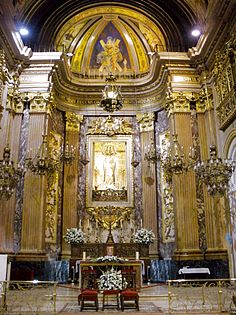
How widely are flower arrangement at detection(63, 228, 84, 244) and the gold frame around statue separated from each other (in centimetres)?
183

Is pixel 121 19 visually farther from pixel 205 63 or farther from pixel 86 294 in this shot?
pixel 86 294

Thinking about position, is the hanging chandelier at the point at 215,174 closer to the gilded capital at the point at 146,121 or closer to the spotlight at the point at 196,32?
the gilded capital at the point at 146,121

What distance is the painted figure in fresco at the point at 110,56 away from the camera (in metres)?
16.6

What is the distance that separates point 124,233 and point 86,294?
24.7ft

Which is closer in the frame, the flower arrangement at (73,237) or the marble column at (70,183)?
the flower arrangement at (73,237)

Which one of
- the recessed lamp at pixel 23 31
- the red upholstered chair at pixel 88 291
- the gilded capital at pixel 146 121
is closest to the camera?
the red upholstered chair at pixel 88 291

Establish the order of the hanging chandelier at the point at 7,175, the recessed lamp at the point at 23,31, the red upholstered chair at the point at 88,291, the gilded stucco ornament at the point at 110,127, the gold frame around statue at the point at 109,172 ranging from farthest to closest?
the gilded stucco ornament at the point at 110,127 → the gold frame around statue at the point at 109,172 → the recessed lamp at the point at 23,31 → the hanging chandelier at the point at 7,175 → the red upholstered chair at the point at 88,291

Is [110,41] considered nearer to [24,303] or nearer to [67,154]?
[67,154]

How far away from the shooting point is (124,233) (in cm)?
1465

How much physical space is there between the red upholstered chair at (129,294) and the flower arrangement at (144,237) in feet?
13.2

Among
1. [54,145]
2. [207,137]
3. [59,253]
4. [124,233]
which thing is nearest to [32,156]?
[54,145]

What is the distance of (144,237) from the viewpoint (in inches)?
518

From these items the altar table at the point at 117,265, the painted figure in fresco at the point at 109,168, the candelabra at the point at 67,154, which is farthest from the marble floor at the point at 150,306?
the candelabra at the point at 67,154

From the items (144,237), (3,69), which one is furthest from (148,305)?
(3,69)
